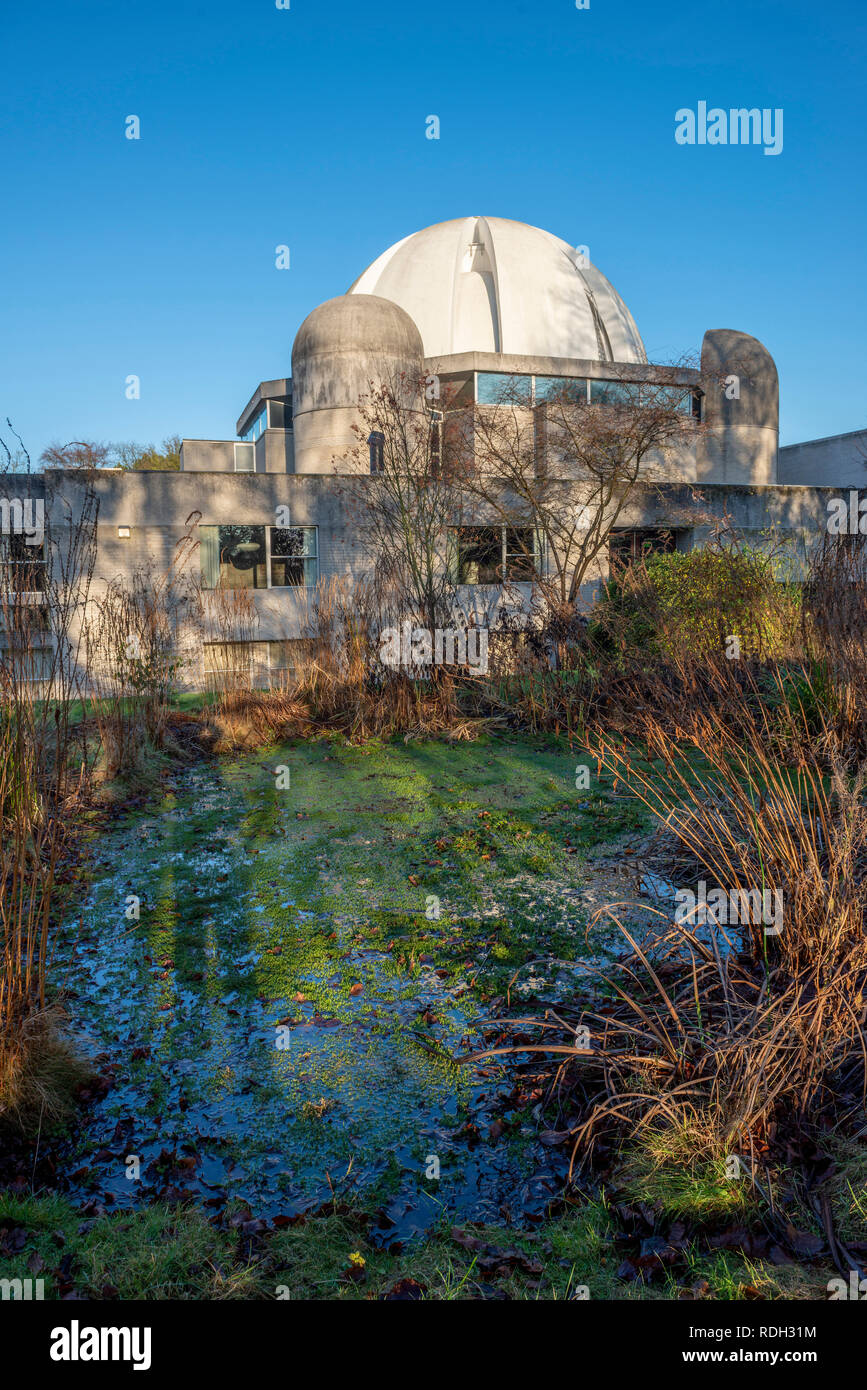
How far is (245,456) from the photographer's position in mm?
30719

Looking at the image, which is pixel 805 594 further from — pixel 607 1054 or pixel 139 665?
pixel 139 665

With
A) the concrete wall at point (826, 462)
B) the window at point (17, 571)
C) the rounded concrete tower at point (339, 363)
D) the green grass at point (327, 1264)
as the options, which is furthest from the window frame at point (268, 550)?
the concrete wall at point (826, 462)

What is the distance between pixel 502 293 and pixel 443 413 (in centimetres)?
1502

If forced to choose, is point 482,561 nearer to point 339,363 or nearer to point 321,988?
point 339,363

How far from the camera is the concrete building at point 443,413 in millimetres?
16828

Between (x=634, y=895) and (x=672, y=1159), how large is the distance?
252 centimetres

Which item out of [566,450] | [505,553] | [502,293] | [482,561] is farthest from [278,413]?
[505,553]

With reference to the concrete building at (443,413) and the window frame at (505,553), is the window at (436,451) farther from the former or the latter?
the concrete building at (443,413)

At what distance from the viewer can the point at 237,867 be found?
6.21m

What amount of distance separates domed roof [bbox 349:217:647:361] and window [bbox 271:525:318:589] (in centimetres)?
1180

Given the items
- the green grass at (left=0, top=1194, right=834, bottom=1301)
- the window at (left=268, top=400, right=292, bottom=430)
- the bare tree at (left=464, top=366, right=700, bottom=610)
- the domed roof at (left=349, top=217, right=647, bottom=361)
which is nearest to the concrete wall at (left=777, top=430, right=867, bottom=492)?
the domed roof at (left=349, top=217, right=647, bottom=361)

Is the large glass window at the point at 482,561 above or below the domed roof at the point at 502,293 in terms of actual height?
below

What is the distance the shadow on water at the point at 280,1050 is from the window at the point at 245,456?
26047 mm

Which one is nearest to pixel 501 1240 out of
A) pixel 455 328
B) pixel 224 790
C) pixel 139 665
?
pixel 224 790
